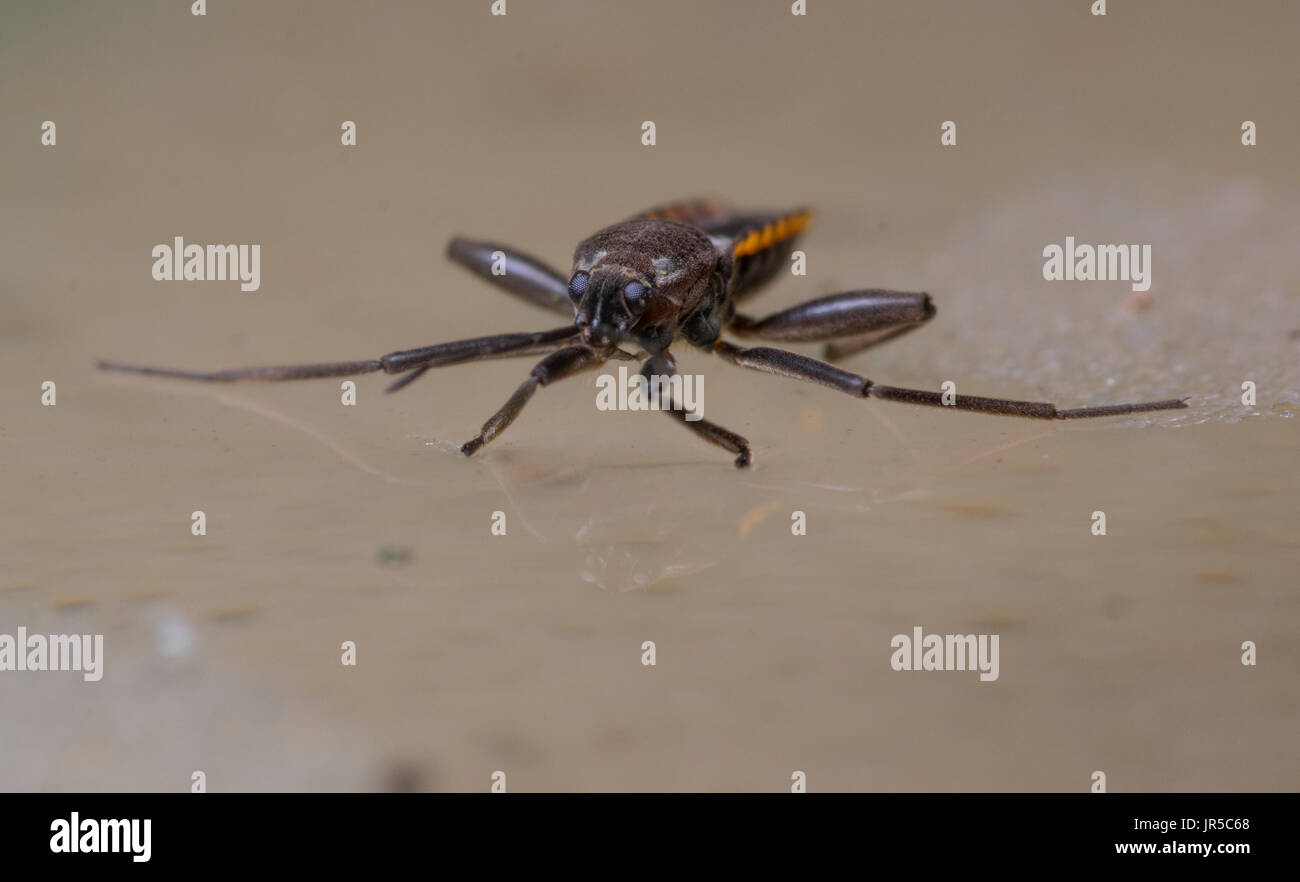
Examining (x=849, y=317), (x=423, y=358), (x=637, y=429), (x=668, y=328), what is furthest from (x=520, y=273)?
(x=849, y=317)

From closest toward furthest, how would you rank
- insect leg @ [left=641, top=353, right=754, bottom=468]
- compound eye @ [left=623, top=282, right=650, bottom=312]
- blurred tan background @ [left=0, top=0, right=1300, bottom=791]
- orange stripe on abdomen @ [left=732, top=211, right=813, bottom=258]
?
blurred tan background @ [left=0, top=0, right=1300, bottom=791] < insect leg @ [left=641, top=353, right=754, bottom=468] < compound eye @ [left=623, top=282, right=650, bottom=312] < orange stripe on abdomen @ [left=732, top=211, right=813, bottom=258]

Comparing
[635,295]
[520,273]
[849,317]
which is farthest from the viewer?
[520,273]

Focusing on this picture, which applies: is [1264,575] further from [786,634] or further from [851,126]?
[851,126]

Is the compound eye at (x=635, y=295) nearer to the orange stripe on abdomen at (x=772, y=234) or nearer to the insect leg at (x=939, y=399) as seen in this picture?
the insect leg at (x=939, y=399)

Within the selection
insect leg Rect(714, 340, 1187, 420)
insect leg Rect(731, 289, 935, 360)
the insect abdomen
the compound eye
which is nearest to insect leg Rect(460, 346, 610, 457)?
the compound eye

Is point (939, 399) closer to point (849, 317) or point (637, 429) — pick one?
point (849, 317)

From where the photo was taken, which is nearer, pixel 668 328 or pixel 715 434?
pixel 715 434

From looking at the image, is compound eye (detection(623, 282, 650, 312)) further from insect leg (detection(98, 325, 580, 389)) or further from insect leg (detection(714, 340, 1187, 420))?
insect leg (detection(714, 340, 1187, 420))
